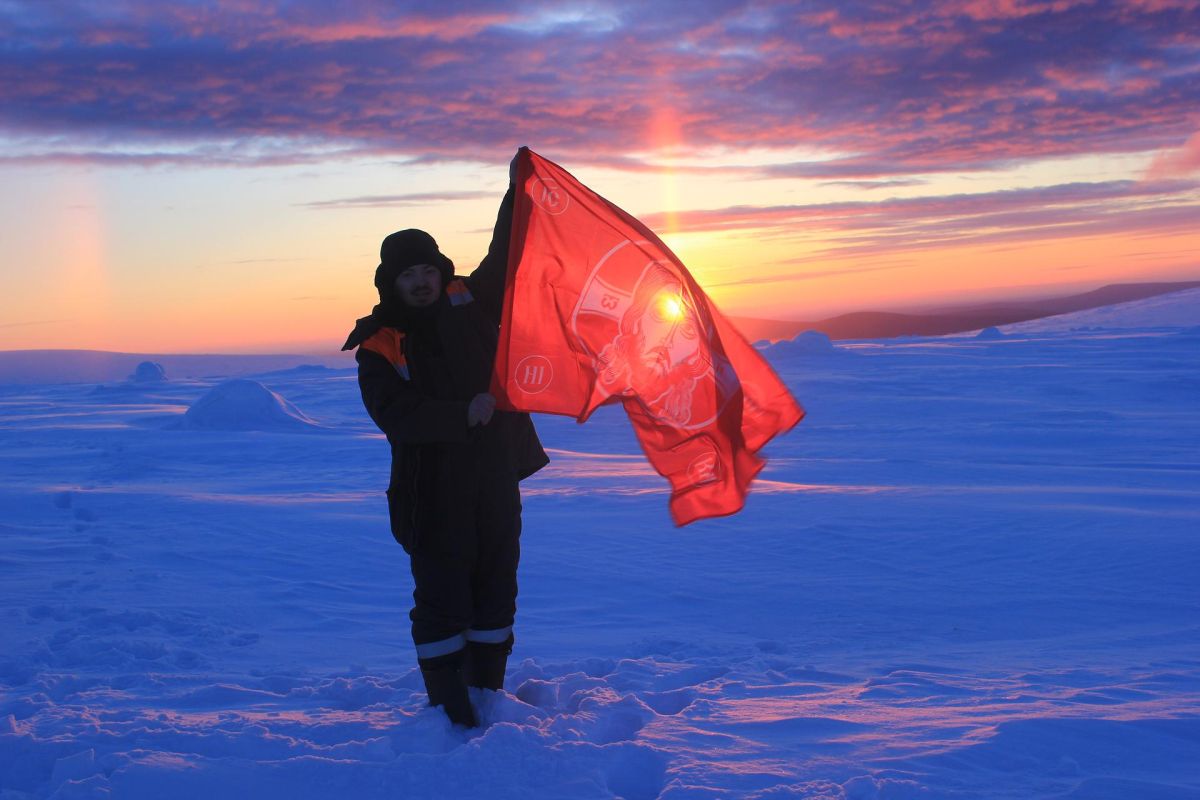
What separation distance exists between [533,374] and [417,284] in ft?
1.64

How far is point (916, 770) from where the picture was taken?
109 inches

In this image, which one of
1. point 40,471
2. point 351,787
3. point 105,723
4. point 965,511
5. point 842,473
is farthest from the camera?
point 40,471

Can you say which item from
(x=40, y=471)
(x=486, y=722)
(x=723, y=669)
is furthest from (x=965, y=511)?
(x=40, y=471)

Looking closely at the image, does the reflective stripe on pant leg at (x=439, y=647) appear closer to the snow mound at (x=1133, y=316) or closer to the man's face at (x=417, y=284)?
the man's face at (x=417, y=284)

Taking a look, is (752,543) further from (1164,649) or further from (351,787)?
→ (351,787)

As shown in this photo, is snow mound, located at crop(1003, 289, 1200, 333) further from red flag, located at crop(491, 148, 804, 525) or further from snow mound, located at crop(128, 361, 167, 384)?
red flag, located at crop(491, 148, 804, 525)

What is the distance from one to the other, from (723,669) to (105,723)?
90.7 inches

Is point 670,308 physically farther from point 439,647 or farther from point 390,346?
point 439,647

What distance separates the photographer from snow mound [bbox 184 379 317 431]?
15.0 m

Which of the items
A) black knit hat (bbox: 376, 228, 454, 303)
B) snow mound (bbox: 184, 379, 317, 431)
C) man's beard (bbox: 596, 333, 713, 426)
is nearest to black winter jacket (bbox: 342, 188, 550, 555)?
black knit hat (bbox: 376, 228, 454, 303)

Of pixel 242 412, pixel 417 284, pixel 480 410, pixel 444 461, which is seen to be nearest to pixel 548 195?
pixel 417 284

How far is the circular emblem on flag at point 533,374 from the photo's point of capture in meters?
3.34

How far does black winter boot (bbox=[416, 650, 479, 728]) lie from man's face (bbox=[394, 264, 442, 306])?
3.89 feet

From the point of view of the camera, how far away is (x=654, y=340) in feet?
11.8
